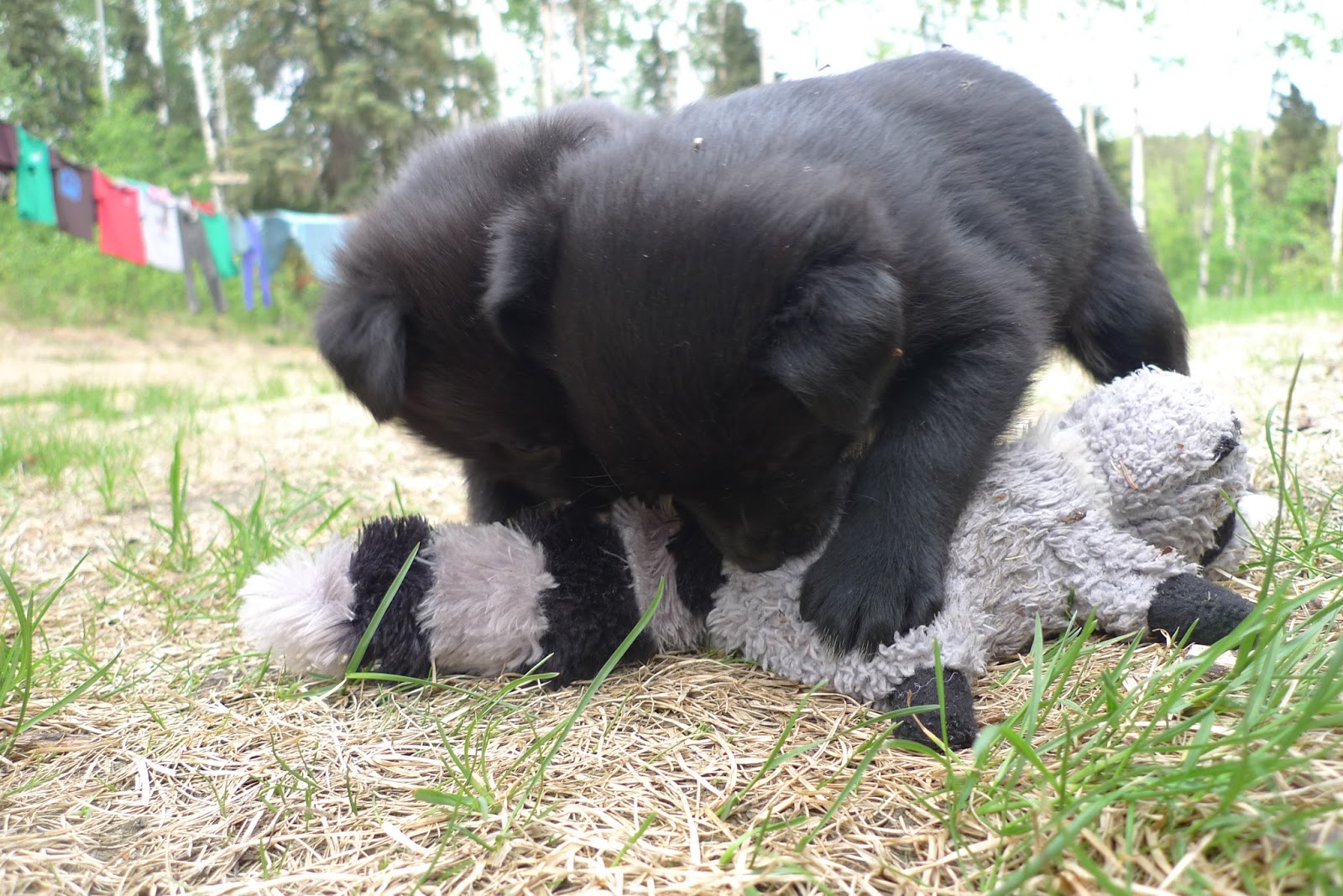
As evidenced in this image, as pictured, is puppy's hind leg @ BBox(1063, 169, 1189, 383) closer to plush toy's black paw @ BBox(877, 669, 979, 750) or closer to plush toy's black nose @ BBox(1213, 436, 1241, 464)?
plush toy's black nose @ BBox(1213, 436, 1241, 464)

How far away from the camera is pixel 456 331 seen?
206 centimetres

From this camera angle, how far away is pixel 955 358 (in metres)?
1.80

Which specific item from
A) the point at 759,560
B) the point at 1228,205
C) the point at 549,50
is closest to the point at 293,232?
the point at 549,50

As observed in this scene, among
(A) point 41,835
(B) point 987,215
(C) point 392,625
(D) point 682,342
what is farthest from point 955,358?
(A) point 41,835

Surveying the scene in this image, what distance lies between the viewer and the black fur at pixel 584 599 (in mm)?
1635

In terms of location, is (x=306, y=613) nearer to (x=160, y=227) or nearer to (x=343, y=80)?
(x=160, y=227)

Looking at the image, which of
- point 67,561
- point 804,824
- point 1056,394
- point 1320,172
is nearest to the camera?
point 804,824

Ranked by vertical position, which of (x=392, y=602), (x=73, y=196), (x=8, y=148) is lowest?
(x=392, y=602)

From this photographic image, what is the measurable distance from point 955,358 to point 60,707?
1.71 meters

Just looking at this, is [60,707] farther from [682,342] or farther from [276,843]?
[682,342]

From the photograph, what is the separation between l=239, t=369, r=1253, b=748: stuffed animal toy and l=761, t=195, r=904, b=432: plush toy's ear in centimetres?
38

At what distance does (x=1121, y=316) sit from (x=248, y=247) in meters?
15.4

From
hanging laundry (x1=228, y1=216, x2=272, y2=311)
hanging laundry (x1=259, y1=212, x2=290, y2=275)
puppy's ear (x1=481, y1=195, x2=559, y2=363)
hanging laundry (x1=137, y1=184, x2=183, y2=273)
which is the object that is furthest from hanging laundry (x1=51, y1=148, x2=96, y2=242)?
puppy's ear (x1=481, y1=195, x2=559, y2=363)

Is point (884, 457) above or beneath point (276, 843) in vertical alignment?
above
